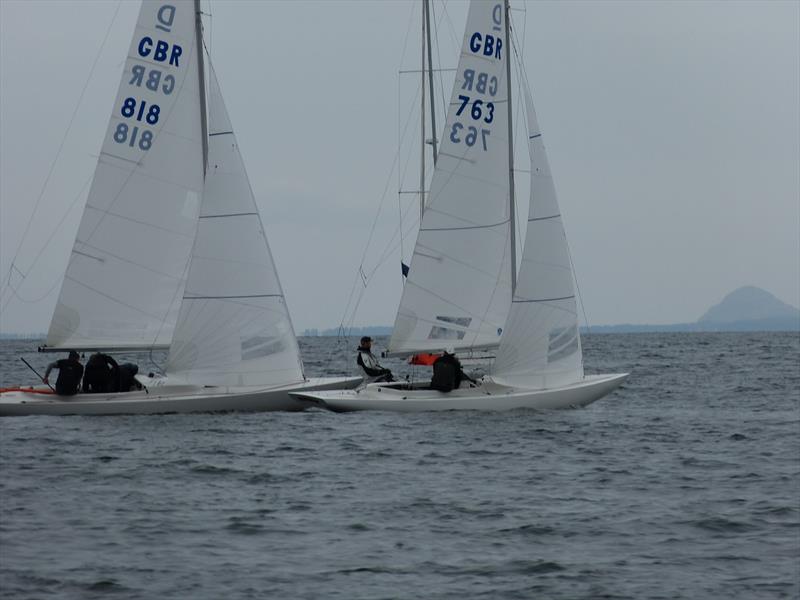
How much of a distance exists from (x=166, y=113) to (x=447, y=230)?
5472 mm

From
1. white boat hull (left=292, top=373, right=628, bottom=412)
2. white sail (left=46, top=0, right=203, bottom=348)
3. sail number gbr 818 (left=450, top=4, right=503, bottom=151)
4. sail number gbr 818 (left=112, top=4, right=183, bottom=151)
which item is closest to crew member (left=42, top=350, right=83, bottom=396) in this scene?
white sail (left=46, top=0, right=203, bottom=348)

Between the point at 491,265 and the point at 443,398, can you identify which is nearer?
the point at 443,398

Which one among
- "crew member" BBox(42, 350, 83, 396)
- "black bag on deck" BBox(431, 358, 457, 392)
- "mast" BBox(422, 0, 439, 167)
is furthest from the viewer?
"mast" BBox(422, 0, 439, 167)

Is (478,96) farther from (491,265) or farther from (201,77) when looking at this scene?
(201,77)

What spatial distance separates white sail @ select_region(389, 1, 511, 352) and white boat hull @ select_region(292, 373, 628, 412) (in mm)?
1490

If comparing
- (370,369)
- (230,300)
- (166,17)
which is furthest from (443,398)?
(166,17)

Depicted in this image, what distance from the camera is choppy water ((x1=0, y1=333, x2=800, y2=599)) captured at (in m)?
11.0

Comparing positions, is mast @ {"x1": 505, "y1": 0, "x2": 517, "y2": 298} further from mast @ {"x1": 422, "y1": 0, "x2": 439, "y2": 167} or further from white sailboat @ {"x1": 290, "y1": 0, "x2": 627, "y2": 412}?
mast @ {"x1": 422, "y1": 0, "x2": 439, "y2": 167}

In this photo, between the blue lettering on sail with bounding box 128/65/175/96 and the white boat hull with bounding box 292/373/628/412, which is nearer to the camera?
the white boat hull with bounding box 292/373/628/412

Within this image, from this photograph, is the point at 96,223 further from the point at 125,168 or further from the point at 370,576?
the point at 370,576

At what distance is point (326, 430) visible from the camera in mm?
20953

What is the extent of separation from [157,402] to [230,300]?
2.07m

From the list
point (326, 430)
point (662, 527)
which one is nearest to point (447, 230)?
point (326, 430)

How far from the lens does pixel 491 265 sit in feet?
80.0
